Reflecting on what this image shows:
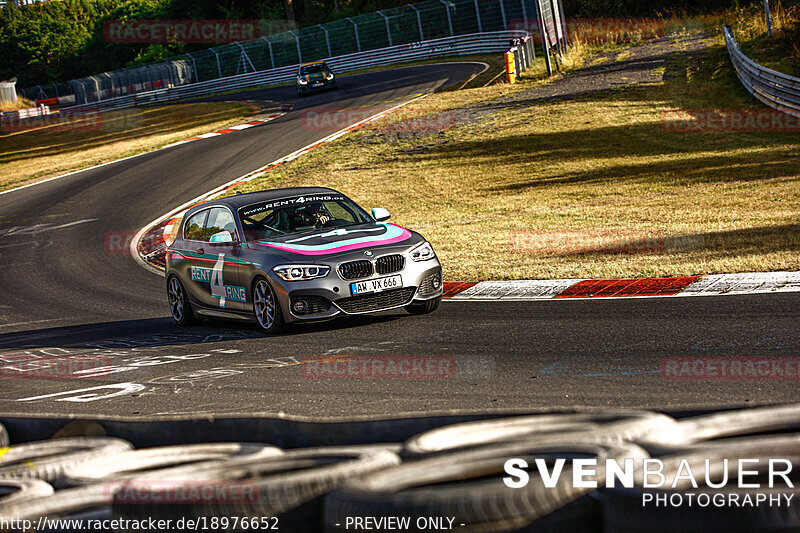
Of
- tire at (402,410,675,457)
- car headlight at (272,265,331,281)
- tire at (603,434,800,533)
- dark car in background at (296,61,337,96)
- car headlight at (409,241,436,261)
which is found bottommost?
car headlight at (409,241,436,261)

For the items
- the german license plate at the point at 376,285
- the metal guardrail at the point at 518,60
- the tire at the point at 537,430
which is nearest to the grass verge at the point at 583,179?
the metal guardrail at the point at 518,60

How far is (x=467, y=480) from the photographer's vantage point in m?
3.56

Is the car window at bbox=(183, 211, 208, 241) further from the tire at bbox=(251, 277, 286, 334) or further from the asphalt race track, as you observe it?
the tire at bbox=(251, 277, 286, 334)

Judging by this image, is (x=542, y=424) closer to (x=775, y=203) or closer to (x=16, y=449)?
(x=16, y=449)

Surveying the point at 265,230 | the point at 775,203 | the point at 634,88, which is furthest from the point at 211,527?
the point at 634,88

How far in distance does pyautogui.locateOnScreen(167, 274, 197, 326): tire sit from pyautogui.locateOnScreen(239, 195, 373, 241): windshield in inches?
60.1

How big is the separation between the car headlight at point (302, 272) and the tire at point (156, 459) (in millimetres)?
4817

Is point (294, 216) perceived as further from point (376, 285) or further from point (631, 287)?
point (631, 287)

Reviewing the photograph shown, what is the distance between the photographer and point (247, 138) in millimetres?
32281

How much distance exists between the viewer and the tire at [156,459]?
430 centimetres

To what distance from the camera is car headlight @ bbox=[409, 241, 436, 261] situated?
9.78 meters

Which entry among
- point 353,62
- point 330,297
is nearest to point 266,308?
point 330,297

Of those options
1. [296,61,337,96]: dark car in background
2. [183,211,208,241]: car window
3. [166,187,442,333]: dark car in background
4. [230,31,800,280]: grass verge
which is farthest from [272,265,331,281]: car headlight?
[296,61,337,96]: dark car in background

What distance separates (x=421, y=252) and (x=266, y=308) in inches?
69.5
